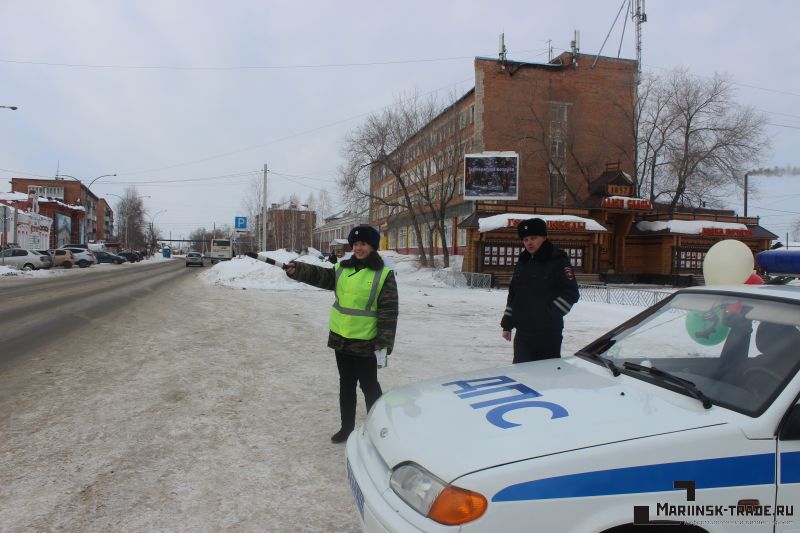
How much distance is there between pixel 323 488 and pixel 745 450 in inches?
99.3

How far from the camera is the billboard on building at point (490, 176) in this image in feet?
98.4

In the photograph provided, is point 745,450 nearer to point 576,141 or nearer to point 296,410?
point 296,410

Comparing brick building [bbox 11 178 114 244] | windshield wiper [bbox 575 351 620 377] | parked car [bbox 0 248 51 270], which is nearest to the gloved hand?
windshield wiper [bbox 575 351 620 377]

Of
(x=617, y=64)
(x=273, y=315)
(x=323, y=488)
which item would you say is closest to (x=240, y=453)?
(x=323, y=488)

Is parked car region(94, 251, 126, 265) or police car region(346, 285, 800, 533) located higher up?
police car region(346, 285, 800, 533)

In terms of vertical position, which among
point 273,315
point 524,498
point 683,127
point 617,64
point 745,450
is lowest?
point 273,315

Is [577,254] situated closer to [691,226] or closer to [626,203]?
[626,203]

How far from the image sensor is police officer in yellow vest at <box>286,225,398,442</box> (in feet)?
12.9

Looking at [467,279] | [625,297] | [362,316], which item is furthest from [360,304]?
[467,279]

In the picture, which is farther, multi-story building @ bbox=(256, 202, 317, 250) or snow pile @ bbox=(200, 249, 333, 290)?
multi-story building @ bbox=(256, 202, 317, 250)

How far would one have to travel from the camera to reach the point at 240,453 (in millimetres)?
3998

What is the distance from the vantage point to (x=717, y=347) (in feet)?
9.19

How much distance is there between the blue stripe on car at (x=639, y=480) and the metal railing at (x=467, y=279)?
23616mm

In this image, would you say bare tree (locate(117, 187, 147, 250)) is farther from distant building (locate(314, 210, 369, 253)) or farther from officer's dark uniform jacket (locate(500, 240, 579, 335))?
officer's dark uniform jacket (locate(500, 240, 579, 335))
